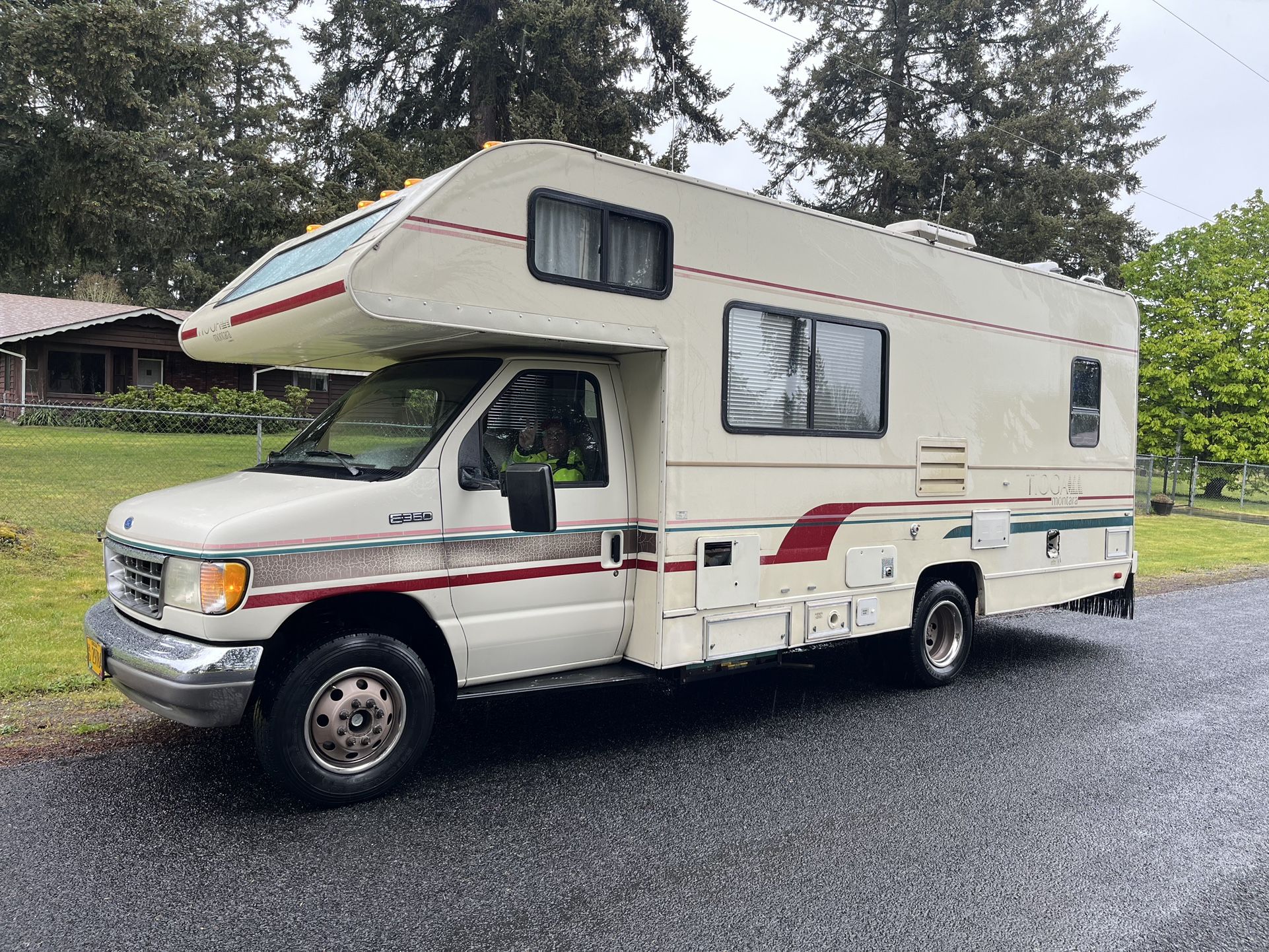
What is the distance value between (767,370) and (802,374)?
12.3 inches

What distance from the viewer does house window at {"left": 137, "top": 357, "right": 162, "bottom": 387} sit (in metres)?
32.0

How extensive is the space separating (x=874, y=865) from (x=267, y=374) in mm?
32304

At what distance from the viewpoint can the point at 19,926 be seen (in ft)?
10.9

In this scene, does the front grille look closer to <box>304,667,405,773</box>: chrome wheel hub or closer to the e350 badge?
<box>304,667,405,773</box>: chrome wheel hub

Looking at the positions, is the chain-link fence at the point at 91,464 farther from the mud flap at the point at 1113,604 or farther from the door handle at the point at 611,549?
the mud flap at the point at 1113,604

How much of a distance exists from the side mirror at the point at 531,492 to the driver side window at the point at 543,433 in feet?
1.15

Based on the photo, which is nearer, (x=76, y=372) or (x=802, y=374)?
(x=802, y=374)

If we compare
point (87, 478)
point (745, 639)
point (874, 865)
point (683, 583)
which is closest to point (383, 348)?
point (683, 583)

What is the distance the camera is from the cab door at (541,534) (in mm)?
4766

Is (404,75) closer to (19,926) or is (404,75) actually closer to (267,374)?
A: (267,374)

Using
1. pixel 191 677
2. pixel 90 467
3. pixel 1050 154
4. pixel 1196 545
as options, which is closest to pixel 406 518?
pixel 191 677

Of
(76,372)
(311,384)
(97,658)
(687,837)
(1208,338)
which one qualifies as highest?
(1208,338)

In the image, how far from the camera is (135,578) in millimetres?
4633

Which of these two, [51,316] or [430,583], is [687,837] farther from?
[51,316]
